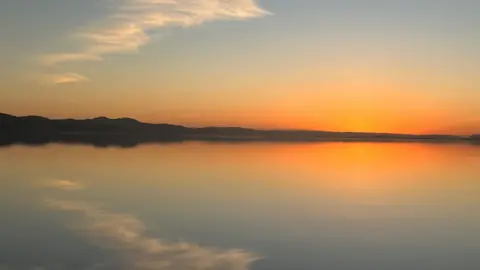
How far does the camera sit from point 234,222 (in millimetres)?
7703

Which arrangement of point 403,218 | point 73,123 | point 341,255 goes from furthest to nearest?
point 73,123
point 403,218
point 341,255

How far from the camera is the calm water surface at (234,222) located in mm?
5676

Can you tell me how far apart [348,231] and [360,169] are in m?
9.68

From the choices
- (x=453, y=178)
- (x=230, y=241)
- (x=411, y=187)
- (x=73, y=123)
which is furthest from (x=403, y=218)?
(x=73, y=123)

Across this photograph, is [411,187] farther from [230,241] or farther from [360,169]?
[230,241]

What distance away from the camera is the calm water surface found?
568cm

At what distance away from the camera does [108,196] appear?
9812 millimetres

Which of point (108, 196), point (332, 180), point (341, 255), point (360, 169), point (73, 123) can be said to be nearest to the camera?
point (341, 255)

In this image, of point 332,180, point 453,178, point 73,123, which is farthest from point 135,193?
point 73,123

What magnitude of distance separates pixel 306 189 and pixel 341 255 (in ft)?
17.4

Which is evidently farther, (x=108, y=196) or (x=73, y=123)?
(x=73, y=123)

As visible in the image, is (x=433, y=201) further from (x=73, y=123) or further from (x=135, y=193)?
(x=73, y=123)

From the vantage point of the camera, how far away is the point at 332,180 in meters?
13.3

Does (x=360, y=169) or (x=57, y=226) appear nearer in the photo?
(x=57, y=226)
